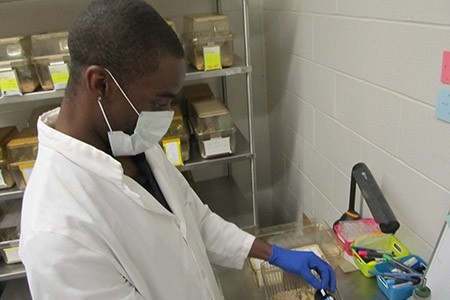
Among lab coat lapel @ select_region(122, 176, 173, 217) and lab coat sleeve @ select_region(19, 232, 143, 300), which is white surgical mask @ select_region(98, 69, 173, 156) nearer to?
lab coat lapel @ select_region(122, 176, 173, 217)

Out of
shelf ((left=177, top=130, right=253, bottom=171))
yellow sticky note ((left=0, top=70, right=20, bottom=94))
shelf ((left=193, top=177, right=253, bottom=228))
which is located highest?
yellow sticky note ((left=0, top=70, right=20, bottom=94))

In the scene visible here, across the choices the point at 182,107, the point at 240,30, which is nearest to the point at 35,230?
the point at 182,107

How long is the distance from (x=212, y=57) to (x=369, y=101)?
66 cm

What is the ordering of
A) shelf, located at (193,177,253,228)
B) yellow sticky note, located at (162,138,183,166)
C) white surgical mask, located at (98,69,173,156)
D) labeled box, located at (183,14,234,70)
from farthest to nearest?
1. shelf, located at (193,177,253,228)
2. yellow sticky note, located at (162,138,183,166)
3. labeled box, located at (183,14,234,70)
4. white surgical mask, located at (98,69,173,156)

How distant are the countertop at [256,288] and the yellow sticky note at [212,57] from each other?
801 millimetres

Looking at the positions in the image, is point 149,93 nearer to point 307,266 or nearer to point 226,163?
point 307,266

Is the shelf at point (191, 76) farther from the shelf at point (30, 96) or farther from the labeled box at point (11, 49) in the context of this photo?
the labeled box at point (11, 49)

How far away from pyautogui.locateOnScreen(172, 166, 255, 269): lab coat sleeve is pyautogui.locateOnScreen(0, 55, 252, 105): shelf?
53 centimetres

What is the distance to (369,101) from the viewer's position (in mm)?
1213

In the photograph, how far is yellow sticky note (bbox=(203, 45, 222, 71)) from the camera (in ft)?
5.10

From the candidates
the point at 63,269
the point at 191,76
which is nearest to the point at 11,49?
the point at 191,76

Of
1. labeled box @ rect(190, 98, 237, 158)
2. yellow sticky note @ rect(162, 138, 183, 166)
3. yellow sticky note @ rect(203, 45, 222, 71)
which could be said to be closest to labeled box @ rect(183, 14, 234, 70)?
yellow sticky note @ rect(203, 45, 222, 71)

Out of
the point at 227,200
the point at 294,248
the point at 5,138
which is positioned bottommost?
the point at 227,200

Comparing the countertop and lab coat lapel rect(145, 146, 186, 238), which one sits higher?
lab coat lapel rect(145, 146, 186, 238)
